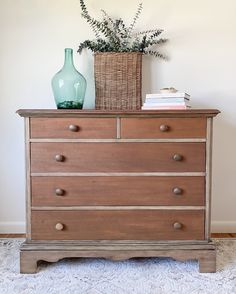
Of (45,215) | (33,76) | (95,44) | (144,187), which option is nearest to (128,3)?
(95,44)

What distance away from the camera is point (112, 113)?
1.79 metres

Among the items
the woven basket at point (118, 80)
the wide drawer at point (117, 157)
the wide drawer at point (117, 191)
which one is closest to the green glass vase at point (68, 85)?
the woven basket at point (118, 80)

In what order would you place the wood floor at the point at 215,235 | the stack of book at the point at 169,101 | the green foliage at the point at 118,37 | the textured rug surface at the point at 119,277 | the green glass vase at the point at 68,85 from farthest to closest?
the wood floor at the point at 215,235, the green foliage at the point at 118,37, the green glass vase at the point at 68,85, the stack of book at the point at 169,101, the textured rug surface at the point at 119,277

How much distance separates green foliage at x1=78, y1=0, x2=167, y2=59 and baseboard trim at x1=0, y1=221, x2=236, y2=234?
1.28m

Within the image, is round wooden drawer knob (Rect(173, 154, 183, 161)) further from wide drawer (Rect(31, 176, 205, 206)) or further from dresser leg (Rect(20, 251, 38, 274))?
dresser leg (Rect(20, 251, 38, 274))

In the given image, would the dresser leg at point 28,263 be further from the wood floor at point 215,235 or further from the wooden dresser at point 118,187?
the wood floor at point 215,235

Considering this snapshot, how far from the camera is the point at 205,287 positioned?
1694 mm

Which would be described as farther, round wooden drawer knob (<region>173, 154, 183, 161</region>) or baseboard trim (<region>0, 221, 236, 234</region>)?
baseboard trim (<region>0, 221, 236, 234</region>)

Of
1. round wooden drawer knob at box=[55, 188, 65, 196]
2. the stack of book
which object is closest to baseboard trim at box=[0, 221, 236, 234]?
round wooden drawer knob at box=[55, 188, 65, 196]

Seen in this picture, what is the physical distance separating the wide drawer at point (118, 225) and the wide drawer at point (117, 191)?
0.05 meters

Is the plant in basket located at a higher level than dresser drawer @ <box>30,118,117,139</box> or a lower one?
higher

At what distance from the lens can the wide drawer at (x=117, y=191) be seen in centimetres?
184

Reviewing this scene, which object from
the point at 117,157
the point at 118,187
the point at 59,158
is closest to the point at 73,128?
the point at 59,158

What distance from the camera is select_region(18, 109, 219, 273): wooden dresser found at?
181cm
